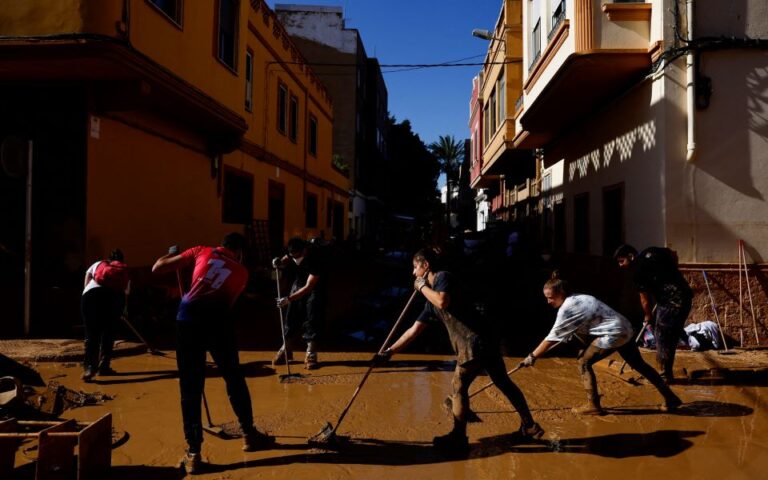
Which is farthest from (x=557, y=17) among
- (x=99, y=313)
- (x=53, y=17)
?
(x=99, y=313)

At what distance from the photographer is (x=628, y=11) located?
887 centimetres

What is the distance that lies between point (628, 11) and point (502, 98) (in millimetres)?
8338

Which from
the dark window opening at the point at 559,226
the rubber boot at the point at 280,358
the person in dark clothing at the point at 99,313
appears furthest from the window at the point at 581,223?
the person in dark clothing at the point at 99,313

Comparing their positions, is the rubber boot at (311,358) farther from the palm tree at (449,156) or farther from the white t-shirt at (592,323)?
the palm tree at (449,156)

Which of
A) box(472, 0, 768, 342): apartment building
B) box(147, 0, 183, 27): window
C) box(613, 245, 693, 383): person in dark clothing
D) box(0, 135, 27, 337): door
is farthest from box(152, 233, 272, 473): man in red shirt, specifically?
box(147, 0, 183, 27): window

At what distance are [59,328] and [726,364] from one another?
904 cm

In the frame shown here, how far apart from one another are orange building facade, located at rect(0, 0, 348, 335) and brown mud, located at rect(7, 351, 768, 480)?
2109 millimetres

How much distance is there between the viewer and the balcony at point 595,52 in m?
8.84

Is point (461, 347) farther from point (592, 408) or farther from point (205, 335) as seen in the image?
point (205, 335)

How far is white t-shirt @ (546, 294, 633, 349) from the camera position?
513 centimetres

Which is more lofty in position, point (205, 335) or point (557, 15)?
point (557, 15)

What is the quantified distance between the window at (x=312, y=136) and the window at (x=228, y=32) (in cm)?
848

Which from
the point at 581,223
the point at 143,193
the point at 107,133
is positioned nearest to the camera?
the point at 107,133

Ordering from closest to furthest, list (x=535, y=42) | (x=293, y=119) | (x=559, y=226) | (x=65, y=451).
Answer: (x=65, y=451)
(x=535, y=42)
(x=559, y=226)
(x=293, y=119)
